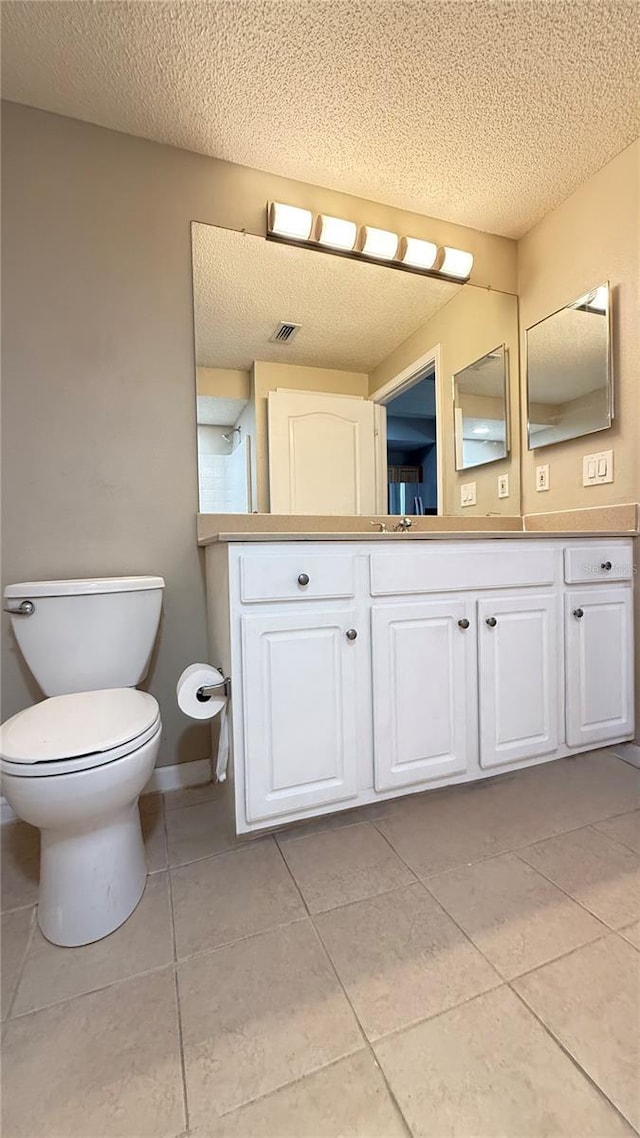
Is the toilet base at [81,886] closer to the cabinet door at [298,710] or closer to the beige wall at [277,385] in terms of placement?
the cabinet door at [298,710]

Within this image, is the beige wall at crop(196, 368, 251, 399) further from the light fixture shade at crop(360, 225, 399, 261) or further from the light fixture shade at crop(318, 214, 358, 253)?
the light fixture shade at crop(360, 225, 399, 261)

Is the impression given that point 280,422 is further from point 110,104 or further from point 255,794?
point 255,794

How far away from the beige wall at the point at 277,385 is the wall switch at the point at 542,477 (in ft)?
2.77

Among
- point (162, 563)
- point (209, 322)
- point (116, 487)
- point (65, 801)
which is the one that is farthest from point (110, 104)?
point (65, 801)

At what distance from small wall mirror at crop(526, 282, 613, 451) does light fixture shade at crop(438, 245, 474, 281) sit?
1.28ft

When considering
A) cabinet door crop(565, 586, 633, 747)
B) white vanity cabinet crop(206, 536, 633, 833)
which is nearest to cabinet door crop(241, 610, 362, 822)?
white vanity cabinet crop(206, 536, 633, 833)

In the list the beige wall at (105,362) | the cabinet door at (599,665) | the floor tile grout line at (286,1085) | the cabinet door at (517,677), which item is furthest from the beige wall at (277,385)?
the floor tile grout line at (286,1085)

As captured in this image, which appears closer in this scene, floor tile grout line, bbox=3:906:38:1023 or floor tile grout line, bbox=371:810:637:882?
floor tile grout line, bbox=3:906:38:1023

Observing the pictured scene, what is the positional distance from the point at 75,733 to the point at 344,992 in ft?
2.32

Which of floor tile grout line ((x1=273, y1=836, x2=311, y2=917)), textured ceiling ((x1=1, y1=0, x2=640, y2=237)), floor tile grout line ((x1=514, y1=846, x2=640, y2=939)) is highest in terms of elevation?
textured ceiling ((x1=1, y1=0, x2=640, y2=237))

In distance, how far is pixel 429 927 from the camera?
98 centimetres

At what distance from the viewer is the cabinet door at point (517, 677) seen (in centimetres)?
146

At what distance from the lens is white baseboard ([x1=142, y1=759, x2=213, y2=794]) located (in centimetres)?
158

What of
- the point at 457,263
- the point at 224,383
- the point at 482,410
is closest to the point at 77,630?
the point at 224,383
